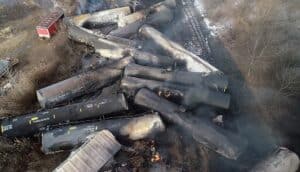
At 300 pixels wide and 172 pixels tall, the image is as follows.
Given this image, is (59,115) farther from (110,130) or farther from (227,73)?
(227,73)

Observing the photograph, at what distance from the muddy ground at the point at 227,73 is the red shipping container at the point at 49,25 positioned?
357mm

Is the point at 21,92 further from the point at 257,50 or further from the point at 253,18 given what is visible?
the point at 253,18

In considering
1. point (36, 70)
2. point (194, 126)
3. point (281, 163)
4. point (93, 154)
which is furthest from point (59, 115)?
point (281, 163)

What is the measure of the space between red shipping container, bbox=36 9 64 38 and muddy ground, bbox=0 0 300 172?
357 millimetres

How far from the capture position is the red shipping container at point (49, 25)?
44.8ft

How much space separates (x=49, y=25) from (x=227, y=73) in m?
7.76

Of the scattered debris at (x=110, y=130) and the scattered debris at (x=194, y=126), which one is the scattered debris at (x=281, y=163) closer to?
the scattered debris at (x=194, y=126)

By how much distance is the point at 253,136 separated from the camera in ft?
32.7

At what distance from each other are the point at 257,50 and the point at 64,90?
7399 millimetres

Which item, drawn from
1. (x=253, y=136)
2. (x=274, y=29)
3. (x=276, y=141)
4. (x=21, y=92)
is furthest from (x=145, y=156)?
(x=274, y=29)

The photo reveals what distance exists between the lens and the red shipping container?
44.8 feet

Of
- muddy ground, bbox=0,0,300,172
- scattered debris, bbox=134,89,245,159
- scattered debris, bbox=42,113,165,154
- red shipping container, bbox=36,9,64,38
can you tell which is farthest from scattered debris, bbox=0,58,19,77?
scattered debris, bbox=134,89,245,159

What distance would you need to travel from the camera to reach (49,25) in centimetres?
1378

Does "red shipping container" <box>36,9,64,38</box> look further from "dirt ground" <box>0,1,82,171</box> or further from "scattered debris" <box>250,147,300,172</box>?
"scattered debris" <box>250,147,300,172</box>
